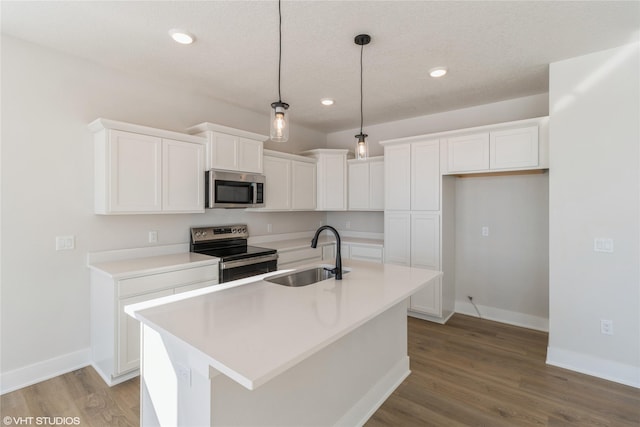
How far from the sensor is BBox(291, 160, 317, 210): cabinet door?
4.39 metres

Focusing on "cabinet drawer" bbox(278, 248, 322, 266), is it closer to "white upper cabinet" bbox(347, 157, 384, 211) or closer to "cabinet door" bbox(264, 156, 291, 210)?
"cabinet door" bbox(264, 156, 291, 210)

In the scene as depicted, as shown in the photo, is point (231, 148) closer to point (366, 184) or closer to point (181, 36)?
point (181, 36)

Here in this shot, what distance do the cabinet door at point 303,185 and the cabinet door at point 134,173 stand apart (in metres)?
1.85

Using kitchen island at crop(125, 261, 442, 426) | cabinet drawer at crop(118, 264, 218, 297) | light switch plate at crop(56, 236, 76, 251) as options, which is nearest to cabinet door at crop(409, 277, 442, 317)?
kitchen island at crop(125, 261, 442, 426)

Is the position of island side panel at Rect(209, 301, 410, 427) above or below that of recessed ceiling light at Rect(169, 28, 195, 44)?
below

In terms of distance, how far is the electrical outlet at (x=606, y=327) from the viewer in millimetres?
2587

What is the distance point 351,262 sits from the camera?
282cm

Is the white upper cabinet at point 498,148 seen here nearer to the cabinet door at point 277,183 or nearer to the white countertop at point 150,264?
the cabinet door at point 277,183

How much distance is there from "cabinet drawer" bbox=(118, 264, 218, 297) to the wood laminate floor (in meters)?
0.75

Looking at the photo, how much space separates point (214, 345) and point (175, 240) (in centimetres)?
249

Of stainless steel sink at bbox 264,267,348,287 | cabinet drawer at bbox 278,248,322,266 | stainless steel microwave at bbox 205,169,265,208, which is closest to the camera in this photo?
stainless steel sink at bbox 264,267,348,287

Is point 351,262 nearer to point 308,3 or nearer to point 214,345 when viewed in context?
point 214,345

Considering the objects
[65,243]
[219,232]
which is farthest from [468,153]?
[65,243]

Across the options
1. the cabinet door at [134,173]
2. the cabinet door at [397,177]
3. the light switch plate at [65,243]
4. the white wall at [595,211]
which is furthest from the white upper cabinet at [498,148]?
the light switch plate at [65,243]
